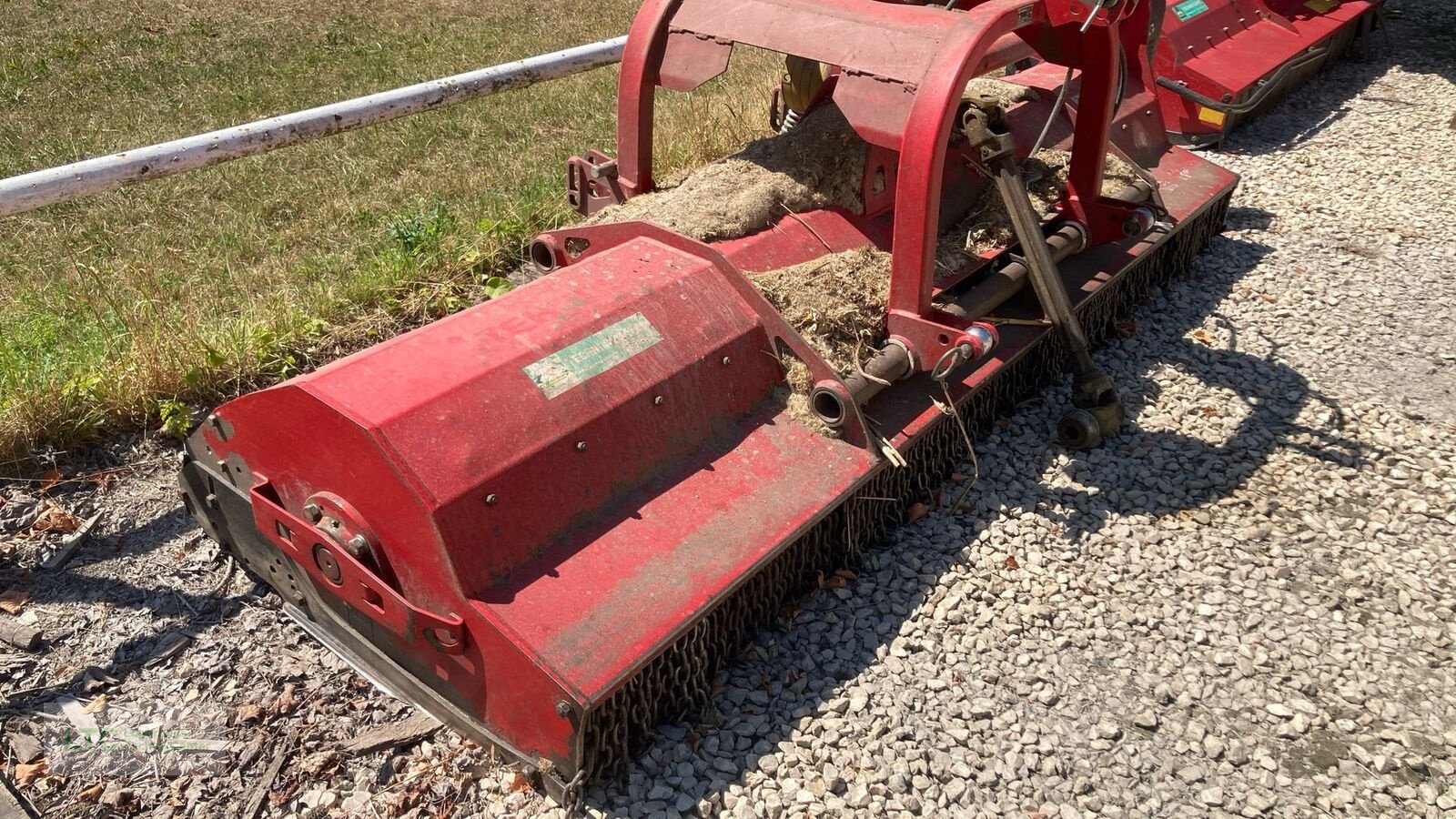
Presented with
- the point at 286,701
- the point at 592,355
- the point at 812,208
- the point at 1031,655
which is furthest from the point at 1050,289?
the point at 286,701

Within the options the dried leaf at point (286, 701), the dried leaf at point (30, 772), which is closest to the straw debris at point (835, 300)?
the dried leaf at point (286, 701)

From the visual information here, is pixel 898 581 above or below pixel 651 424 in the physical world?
below

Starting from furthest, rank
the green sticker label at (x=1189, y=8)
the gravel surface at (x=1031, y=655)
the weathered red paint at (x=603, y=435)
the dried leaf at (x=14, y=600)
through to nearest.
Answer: the green sticker label at (x=1189, y=8)
the dried leaf at (x=14, y=600)
the gravel surface at (x=1031, y=655)
the weathered red paint at (x=603, y=435)

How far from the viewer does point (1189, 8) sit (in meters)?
7.16

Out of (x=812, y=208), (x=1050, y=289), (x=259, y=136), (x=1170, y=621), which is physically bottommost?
(x=1170, y=621)

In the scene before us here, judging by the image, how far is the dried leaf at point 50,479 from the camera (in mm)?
3900

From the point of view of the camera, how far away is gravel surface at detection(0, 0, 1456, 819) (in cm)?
289

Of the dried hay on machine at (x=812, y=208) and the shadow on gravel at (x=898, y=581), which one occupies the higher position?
the dried hay on machine at (x=812, y=208)

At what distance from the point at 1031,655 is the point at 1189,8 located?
573 cm

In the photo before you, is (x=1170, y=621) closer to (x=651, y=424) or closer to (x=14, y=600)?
A: (x=651, y=424)

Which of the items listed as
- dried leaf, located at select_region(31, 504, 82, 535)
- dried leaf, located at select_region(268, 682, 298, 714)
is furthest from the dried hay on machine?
dried leaf, located at select_region(31, 504, 82, 535)

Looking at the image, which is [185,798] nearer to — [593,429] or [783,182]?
[593,429]

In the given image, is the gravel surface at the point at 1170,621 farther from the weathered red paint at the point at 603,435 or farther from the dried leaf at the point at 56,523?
the dried leaf at the point at 56,523

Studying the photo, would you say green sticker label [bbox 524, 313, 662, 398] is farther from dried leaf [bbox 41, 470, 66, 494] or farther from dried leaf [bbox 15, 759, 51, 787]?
dried leaf [bbox 41, 470, 66, 494]
